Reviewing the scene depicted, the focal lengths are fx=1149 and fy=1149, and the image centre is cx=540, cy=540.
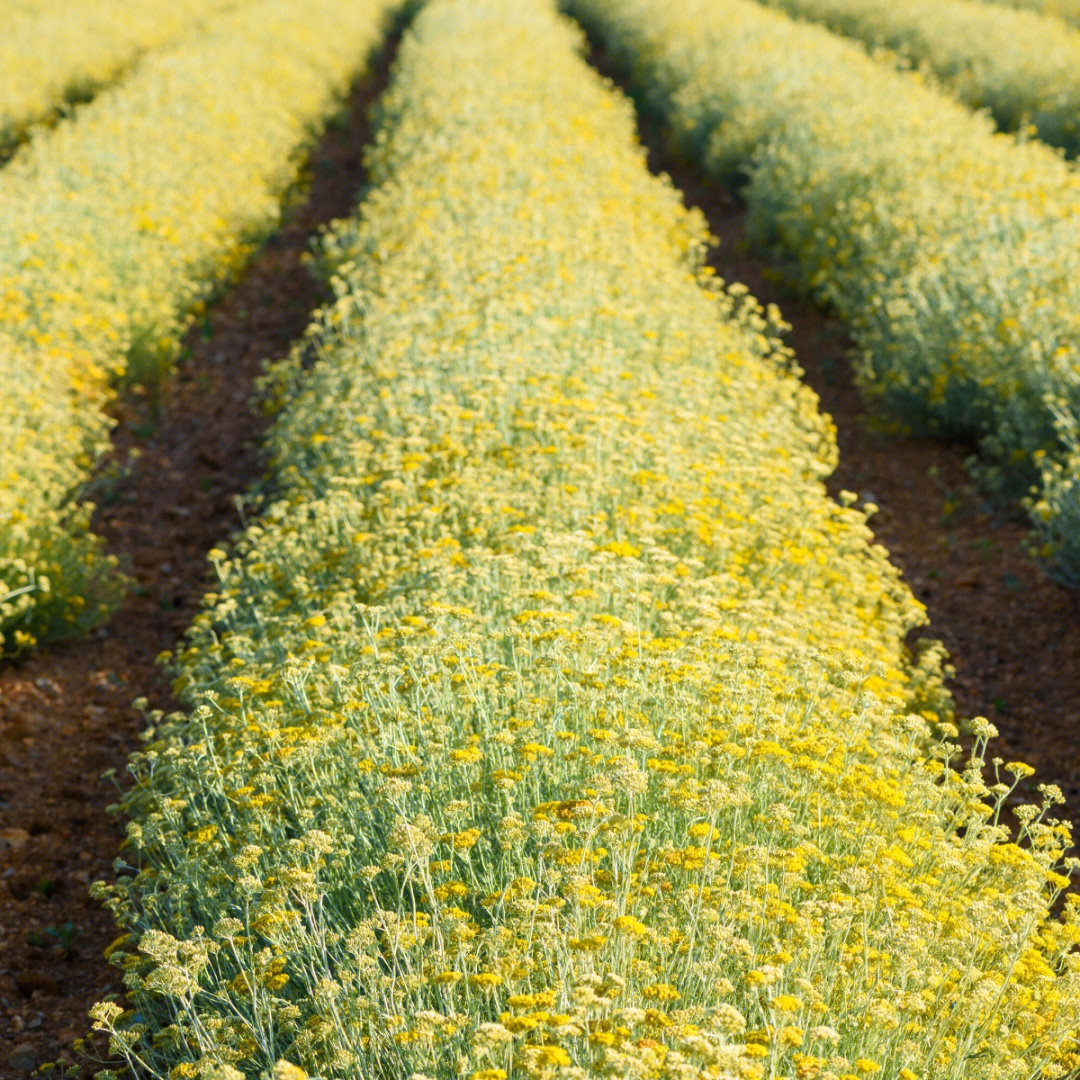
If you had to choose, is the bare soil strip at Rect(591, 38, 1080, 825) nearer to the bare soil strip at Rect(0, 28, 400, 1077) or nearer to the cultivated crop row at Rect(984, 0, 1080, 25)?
the bare soil strip at Rect(0, 28, 400, 1077)

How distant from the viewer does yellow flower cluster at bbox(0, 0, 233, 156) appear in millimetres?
15852

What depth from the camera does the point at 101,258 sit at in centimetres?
866

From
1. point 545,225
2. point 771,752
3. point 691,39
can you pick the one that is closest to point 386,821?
point 771,752

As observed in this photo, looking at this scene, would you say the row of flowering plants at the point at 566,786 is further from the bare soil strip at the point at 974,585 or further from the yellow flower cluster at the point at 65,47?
the yellow flower cluster at the point at 65,47

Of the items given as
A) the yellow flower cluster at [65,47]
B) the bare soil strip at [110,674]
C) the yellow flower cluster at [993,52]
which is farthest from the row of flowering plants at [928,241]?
the yellow flower cluster at [65,47]

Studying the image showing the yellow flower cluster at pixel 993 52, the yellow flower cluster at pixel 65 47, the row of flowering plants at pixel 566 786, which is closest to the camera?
the row of flowering plants at pixel 566 786

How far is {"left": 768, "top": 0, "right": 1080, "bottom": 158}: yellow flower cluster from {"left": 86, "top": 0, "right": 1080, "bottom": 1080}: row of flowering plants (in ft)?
27.9

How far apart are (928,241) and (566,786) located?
6403mm

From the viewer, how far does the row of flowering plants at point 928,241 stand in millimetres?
6633

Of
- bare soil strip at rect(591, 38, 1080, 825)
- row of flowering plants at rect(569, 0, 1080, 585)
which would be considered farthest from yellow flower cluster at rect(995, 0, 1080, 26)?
bare soil strip at rect(591, 38, 1080, 825)

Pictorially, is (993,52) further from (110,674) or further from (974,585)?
(110,674)

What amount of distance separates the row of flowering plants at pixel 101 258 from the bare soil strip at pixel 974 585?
14.9 ft

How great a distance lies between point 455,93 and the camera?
13398 mm

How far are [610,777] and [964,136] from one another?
9.41 meters
